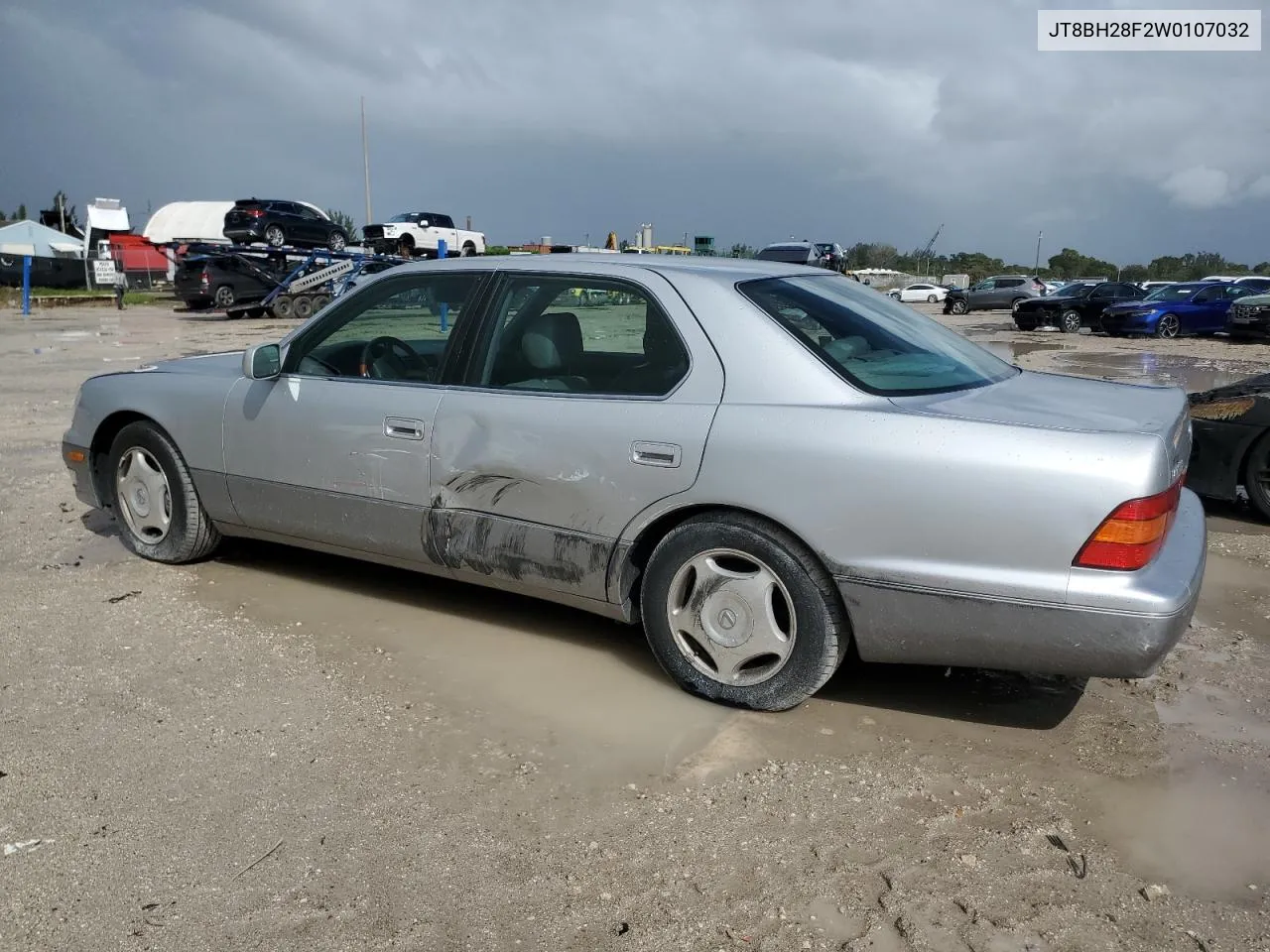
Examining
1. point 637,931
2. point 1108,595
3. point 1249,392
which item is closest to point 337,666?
point 637,931

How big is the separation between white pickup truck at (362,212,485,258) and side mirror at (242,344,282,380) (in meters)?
29.0

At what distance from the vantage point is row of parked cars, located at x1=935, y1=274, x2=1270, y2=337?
905 inches

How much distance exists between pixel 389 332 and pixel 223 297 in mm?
24203

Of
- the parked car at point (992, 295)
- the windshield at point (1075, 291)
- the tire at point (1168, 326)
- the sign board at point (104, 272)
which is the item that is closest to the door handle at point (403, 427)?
the tire at point (1168, 326)

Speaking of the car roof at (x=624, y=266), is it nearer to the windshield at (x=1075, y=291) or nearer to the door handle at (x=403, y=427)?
the door handle at (x=403, y=427)

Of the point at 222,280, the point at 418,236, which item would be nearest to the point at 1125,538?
the point at 222,280

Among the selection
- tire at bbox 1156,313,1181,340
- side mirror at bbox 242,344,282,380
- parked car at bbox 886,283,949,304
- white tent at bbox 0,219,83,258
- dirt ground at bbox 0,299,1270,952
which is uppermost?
white tent at bbox 0,219,83,258

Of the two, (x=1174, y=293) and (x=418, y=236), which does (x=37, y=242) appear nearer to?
(x=418, y=236)

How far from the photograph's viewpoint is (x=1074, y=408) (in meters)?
3.40

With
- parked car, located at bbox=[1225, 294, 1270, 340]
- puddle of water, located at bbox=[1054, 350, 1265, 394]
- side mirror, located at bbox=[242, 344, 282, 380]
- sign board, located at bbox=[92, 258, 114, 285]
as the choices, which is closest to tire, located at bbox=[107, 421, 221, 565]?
side mirror, located at bbox=[242, 344, 282, 380]

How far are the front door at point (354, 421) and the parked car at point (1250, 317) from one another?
23186 mm

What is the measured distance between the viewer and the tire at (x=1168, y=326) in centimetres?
2466

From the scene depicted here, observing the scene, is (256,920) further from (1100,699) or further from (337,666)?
(1100,699)

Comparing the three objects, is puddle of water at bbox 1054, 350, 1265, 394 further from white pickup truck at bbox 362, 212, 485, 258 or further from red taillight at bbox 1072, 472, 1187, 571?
white pickup truck at bbox 362, 212, 485, 258
